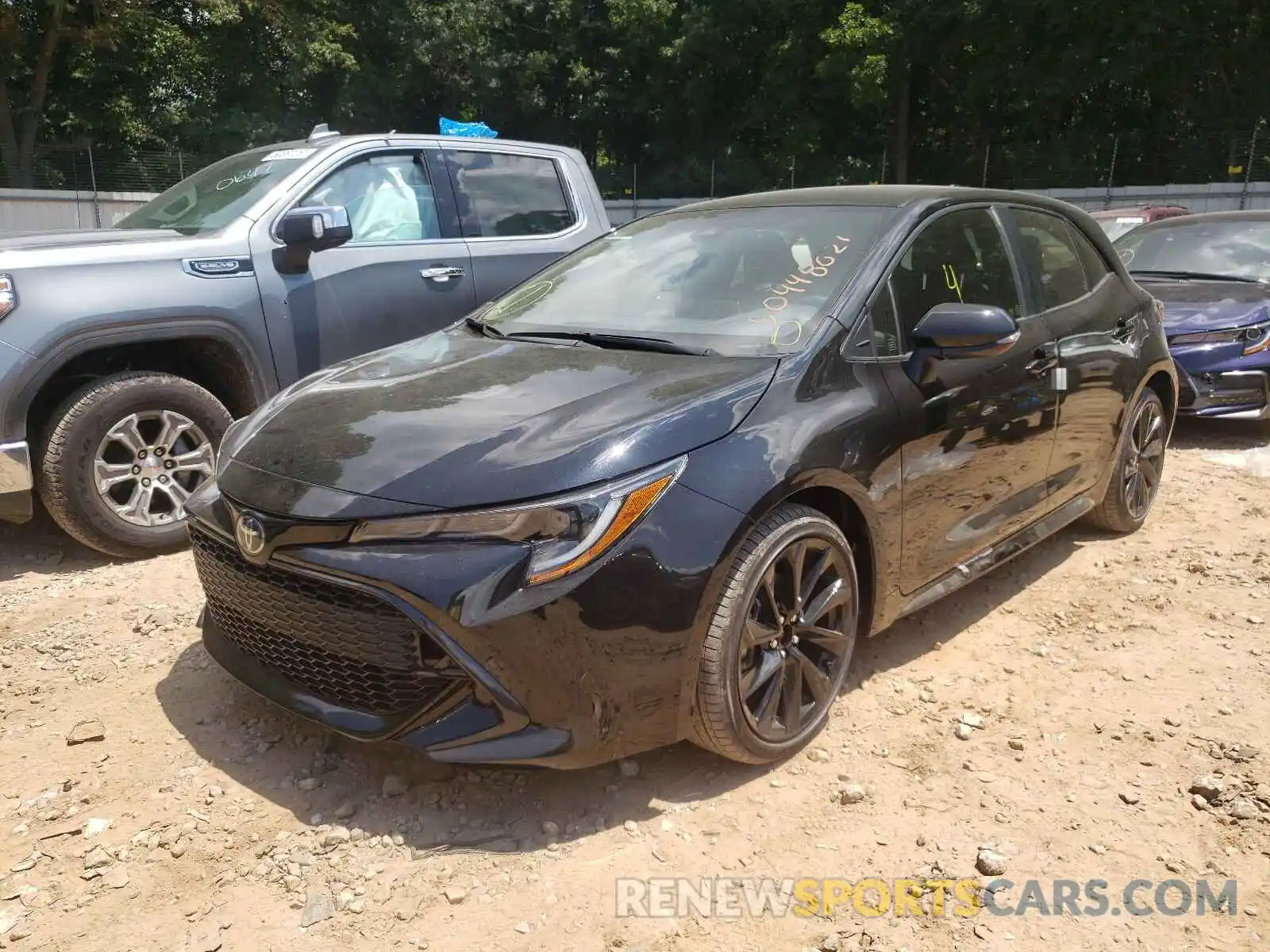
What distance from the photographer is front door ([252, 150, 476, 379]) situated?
4.51 metres

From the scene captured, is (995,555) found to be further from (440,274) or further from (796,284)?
(440,274)

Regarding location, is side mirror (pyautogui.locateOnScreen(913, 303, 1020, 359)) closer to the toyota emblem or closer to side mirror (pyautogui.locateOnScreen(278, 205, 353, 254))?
the toyota emblem

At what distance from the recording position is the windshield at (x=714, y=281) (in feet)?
9.77

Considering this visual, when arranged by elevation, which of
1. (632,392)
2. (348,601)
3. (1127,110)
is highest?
(1127,110)

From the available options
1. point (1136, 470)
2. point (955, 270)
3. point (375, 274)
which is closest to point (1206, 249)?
point (1136, 470)

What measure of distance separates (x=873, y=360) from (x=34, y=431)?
3400 mm

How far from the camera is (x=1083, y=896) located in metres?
2.22

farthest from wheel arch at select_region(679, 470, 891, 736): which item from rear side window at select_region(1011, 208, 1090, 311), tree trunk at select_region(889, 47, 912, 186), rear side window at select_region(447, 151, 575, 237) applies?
tree trunk at select_region(889, 47, 912, 186)

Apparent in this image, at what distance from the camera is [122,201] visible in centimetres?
2309

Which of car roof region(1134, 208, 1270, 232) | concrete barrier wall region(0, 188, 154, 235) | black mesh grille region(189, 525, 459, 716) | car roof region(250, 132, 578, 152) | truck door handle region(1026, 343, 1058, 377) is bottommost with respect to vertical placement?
black mesh grille region(189, 525, 459, 716)

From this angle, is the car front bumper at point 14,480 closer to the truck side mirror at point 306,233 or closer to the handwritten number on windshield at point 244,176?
the truck side mirror at point 306,233

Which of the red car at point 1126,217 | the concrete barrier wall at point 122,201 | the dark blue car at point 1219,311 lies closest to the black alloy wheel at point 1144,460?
the dark blue car at point 1219,311

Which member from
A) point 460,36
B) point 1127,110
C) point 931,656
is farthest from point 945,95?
point 931,656

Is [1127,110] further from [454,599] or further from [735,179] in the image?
[454,599]
